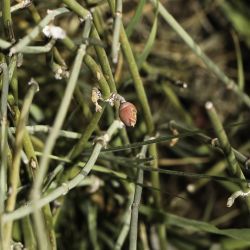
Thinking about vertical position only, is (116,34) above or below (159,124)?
below

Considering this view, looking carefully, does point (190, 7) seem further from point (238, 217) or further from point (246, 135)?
point (238, 217)

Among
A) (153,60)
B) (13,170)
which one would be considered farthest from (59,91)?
(13,170)

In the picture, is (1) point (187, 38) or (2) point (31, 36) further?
(1) point (187, 38)

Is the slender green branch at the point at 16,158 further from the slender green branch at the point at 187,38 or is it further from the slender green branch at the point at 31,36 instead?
the slender green branch at the point at 187,38

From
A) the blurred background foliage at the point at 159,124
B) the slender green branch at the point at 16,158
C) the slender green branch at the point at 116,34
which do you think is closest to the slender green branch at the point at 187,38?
the blurred background foliage at the point at 159,124

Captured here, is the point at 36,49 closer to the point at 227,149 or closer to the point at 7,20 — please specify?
the point at 7,20

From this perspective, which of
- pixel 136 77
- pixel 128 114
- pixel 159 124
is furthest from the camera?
pixel 159 124

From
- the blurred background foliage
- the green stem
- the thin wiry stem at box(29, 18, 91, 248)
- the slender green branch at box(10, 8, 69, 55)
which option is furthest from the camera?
the blurred background foliage

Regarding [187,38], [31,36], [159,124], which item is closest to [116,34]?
[31,36]

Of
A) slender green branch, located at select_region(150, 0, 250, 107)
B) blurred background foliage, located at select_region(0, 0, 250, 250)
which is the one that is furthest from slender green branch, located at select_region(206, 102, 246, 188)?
slender green branch, located at select_region(150, 0, 250, 107)

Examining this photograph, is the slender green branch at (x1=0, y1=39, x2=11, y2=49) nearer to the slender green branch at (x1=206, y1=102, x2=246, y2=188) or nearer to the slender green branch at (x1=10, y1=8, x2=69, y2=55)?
the slender green branch at (x1=10, y1=8, x2=69, y2=55)

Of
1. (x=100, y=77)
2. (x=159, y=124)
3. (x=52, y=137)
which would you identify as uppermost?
(x=159, y=124)
